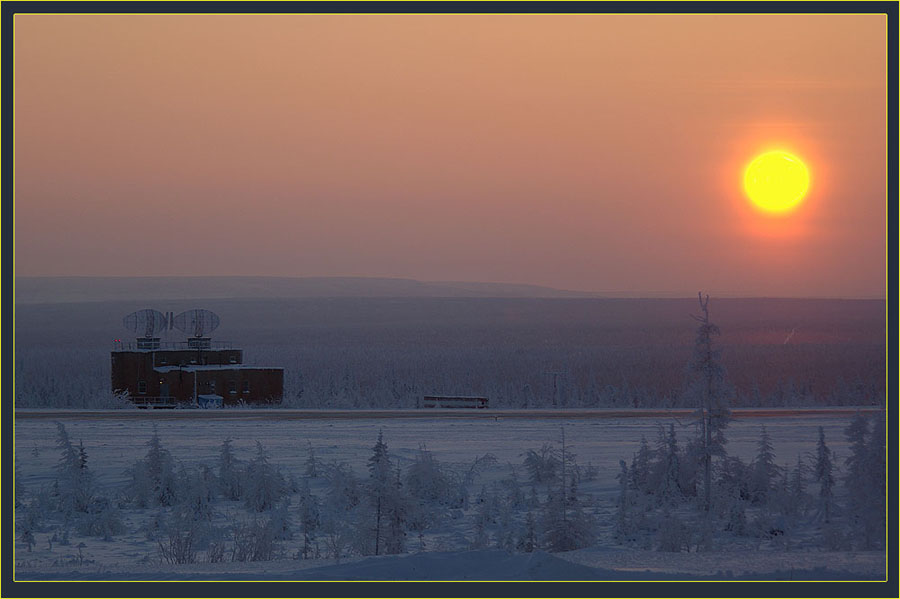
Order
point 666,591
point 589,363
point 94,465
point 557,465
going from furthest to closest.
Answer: point 589,363 < point 94,465 < point 557,465 < point 666,591

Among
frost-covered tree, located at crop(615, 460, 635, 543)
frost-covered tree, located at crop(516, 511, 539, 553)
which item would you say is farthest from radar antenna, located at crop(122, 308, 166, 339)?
frost-covered tree, located at crop(516, 511, 539, 553)

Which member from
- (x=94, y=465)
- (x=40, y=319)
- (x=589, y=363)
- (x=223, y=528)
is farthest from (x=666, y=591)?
(x=40, y=319)

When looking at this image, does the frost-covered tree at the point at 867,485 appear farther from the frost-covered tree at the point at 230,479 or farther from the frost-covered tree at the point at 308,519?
the frost-covered tree at the point at 230,479

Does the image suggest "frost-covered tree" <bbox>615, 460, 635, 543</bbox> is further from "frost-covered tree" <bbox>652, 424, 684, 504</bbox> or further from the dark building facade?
the dark building facade

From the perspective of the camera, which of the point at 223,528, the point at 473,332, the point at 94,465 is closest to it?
the point at 223,528

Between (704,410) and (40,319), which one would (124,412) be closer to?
(704,410)

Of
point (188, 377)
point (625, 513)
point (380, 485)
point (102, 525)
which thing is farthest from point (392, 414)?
point (380, 485)

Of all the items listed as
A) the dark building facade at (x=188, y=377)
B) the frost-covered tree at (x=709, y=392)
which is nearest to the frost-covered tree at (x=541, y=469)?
the frost-covered tree at (x=709, y=392)
